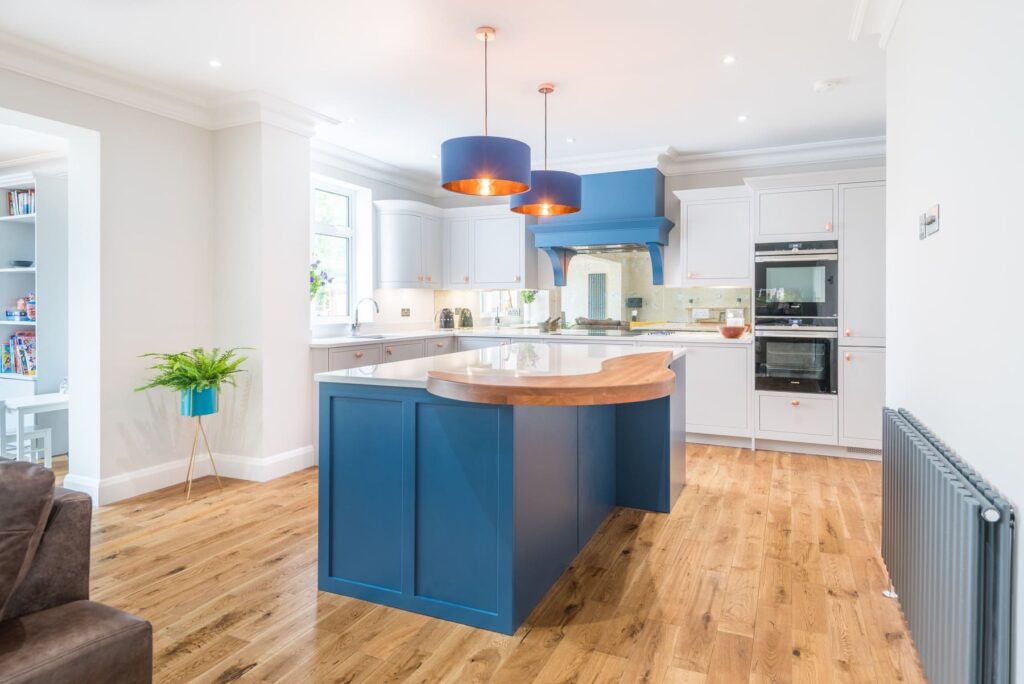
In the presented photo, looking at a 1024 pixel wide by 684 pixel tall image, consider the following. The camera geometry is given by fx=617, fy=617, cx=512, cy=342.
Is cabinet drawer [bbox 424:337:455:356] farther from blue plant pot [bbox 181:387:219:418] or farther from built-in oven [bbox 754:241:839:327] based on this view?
built-in oven [bbox 754:241:839:327]

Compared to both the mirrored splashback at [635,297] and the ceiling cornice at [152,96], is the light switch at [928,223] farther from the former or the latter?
the ceiling cornice at [152,96]

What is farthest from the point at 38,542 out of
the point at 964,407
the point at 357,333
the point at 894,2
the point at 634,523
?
the point at 357,333

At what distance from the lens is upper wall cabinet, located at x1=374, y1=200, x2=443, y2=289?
6.01m

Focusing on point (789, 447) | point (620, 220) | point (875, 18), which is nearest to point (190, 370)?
point (620, 220)

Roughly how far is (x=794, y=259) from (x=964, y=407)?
350 cm

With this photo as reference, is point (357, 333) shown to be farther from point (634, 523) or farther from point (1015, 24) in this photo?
point (1015, 24)

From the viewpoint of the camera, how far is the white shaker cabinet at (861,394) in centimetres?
465

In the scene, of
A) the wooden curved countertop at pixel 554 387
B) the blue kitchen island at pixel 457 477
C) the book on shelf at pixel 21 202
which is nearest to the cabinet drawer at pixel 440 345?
the blue kitchen island at pixel 457 477

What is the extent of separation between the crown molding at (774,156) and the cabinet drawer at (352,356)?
9.93 feet

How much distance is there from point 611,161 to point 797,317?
2140 millimetres

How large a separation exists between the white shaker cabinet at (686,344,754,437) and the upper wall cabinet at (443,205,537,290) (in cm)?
197

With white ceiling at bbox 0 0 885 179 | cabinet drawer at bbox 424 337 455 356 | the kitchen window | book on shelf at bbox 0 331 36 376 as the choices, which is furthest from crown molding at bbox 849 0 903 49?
book on shelf at bbox 0 331 36 376

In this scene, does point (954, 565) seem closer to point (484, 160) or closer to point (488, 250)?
point (484, 160)

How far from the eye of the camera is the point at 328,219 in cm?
567
